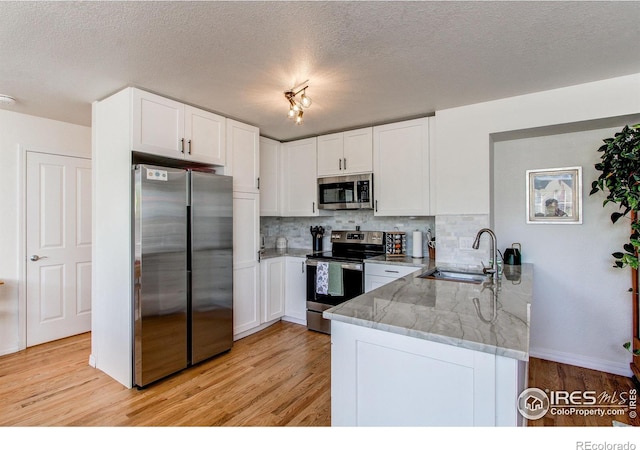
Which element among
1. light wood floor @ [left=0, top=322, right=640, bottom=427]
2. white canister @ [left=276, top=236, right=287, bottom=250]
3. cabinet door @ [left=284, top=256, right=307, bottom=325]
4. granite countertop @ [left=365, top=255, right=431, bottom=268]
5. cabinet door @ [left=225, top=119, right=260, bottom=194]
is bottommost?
light wood floor @ [left=0, top=322, right=640, bottom=427]

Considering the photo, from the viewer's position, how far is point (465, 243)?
9.62ft

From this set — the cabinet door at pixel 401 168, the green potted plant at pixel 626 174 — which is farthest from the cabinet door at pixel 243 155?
the green potted plant at pixel 626 174

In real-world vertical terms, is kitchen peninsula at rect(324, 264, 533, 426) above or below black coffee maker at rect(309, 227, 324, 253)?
below

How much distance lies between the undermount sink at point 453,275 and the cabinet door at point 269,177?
2170 mm

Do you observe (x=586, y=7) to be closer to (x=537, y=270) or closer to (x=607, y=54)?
(x=607, y=54)

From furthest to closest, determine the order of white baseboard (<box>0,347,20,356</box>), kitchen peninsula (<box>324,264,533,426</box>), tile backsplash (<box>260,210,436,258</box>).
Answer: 1. tile backsplash (<box>260,210,436,258</box>)
2. white baseboard (<box>0,347,20,356</box>)
3. kitchen peninsula (<box>324,264,533,426</box>)

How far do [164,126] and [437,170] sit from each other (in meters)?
2.43

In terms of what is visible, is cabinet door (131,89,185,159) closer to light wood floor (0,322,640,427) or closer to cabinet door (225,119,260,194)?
cabinet door (225,119,260,194)

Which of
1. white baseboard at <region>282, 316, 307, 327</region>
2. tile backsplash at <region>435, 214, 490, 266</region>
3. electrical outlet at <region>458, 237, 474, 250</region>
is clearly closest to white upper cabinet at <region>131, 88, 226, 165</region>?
white baseboard at <region>282, 316, 307, 327</region>

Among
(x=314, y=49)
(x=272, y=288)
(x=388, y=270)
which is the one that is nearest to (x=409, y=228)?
(x=388, y=270)

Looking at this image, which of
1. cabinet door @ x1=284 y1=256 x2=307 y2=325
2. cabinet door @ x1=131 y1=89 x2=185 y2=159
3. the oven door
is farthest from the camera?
cabinet door @ x1=284 y1=256 x2=307 y2=325

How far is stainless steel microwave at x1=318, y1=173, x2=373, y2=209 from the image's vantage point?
355 centimetres

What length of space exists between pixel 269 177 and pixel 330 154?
0.83 metres

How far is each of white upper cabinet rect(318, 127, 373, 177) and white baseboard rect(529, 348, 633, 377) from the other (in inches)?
93.5
